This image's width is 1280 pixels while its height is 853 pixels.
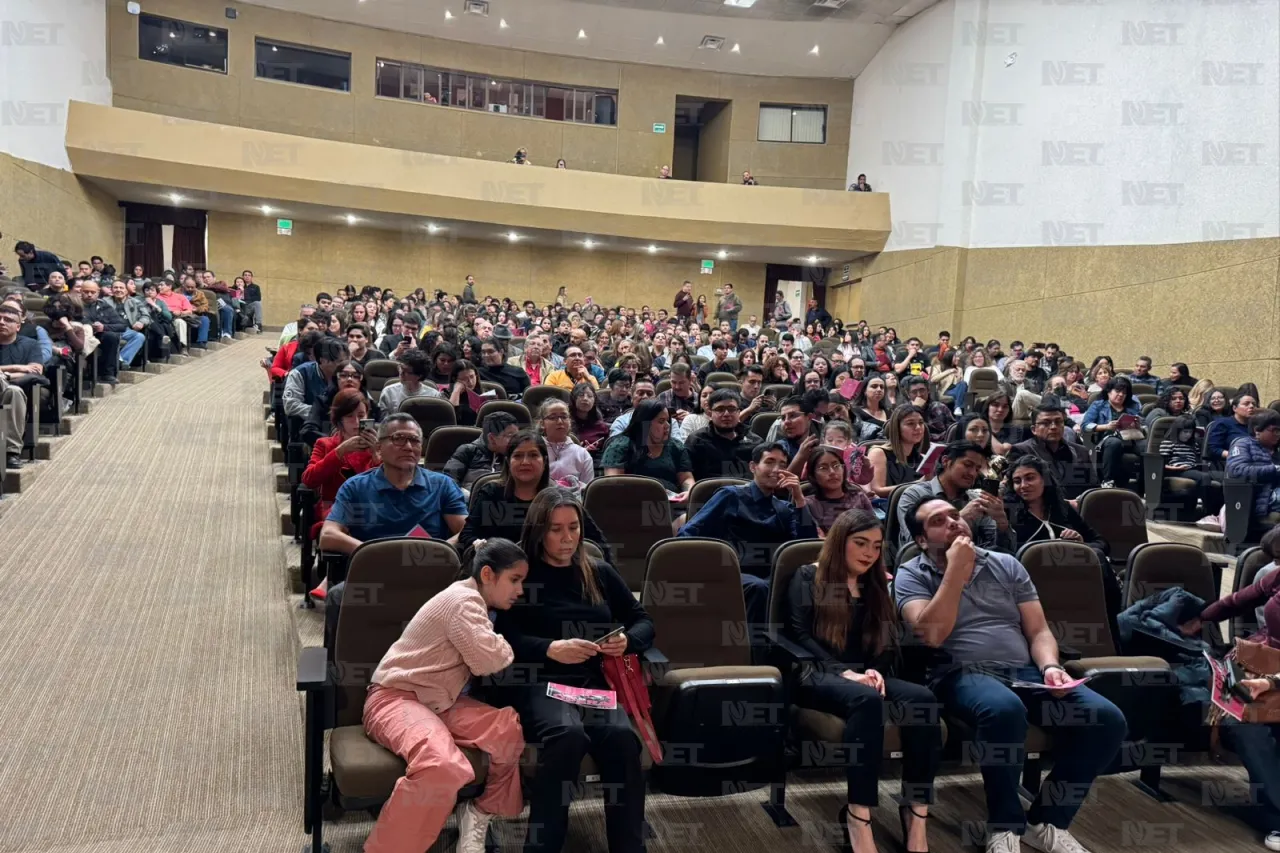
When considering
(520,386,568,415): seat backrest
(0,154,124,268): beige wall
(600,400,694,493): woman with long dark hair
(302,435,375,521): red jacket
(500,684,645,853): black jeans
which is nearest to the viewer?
(500,684,645,853): black jeans

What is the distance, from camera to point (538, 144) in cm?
1728

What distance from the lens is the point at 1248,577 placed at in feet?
10.7

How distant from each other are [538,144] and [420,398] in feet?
43.9

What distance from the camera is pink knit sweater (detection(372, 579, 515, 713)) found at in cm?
224

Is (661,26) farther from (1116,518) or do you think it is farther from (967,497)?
(967,497)

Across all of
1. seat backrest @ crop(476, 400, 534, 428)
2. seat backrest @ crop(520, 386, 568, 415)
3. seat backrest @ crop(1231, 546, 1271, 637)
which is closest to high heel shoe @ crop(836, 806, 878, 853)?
seat backrest @ crop(1231, 546, 1271, 637)

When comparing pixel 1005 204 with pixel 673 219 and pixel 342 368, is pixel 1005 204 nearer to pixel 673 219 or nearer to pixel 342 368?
pixel 673 219

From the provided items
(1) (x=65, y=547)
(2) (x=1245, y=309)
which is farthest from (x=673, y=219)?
(1) (x=65, y=547)

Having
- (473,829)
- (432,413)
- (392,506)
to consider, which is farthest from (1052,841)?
(432,413)

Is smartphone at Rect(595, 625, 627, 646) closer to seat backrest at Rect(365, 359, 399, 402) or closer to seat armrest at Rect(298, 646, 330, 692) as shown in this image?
seat armrest at Rect(298, 646, 330, 692)

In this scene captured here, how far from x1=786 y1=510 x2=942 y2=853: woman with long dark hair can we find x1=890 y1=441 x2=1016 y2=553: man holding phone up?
63cm

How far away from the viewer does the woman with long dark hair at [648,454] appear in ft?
14.3

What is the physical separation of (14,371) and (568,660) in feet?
15.1

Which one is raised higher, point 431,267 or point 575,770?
Answer: point 431,267
